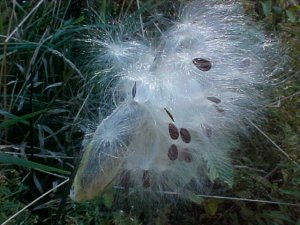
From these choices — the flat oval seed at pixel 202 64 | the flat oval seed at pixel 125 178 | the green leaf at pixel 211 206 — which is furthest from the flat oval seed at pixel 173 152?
the green leaf at pixel 211 206

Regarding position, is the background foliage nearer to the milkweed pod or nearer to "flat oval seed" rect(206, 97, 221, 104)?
the milkweed pod

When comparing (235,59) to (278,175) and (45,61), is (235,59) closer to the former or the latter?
(278,175)

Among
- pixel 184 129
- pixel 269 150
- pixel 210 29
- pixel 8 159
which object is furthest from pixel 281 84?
pixel 8 159

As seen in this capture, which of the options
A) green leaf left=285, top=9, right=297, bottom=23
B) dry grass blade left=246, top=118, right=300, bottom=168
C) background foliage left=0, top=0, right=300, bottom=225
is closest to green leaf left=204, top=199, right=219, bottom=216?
background foliage left=0, top=0, right=300, bottom=225

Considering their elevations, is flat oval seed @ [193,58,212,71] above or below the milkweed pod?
above

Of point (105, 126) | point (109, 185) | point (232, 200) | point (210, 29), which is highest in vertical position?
point (210, 29)

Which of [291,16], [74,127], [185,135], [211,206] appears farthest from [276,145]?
[291,16]
